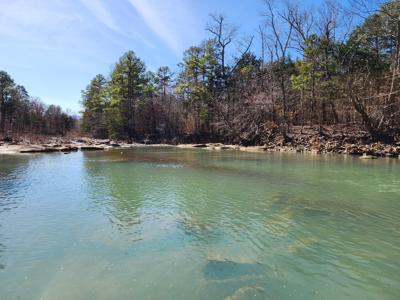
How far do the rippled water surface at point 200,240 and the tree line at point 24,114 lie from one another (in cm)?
4217

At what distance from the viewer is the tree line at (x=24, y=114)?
49250mm

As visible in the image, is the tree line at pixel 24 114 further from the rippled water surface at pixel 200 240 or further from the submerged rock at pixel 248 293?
the submerged rock at pixel 248 293

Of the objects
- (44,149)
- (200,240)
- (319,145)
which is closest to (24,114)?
(44,149)

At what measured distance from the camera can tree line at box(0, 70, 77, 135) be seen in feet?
162

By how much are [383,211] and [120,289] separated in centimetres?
647

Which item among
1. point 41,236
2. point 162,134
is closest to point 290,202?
point 41,236

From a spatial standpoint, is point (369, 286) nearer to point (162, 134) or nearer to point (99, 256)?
point (99, 256)

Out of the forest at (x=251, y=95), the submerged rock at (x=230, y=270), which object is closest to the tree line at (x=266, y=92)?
the forest at (x=251, y=95)

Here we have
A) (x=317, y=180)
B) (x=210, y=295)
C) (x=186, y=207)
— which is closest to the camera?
(x=210, y=295)

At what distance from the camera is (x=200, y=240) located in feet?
19.7

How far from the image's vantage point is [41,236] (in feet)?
20.3

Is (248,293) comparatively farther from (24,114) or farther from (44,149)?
(24,114)

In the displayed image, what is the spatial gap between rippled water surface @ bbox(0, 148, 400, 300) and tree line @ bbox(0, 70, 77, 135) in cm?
4217

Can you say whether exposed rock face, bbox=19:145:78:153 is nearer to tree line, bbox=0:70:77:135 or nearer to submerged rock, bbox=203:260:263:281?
tree line, bbox=0:70:77:135
